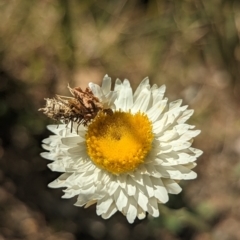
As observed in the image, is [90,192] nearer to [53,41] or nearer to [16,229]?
[16,229]

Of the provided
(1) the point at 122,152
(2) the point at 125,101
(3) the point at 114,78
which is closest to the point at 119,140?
(1) the point at 122,152

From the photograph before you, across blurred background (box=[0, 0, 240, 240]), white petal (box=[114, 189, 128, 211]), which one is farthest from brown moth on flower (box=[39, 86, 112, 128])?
blurred background (box=[0, 0, 240, 240])

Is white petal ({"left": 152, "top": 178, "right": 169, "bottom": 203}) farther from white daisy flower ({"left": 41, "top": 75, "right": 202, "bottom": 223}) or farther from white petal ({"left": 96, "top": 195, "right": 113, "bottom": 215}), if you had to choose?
white petal ({"left": 96, "top": 195, "right": 113, "bottom": 215})

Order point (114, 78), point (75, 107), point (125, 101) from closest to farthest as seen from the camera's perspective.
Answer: point (75, 107) → point (125, 101) → point (114, 78)

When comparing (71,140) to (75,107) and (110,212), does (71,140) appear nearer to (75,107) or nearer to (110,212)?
(75,107)

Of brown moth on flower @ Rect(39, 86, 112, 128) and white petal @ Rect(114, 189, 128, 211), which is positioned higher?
brown moth on flower @ Rect(39, 86, 112, 128)

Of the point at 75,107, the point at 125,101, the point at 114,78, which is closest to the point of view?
the point at 75,107
